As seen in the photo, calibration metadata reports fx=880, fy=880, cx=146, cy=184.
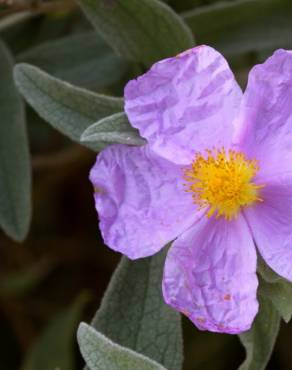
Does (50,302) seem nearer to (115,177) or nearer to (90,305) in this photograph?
(90,305)

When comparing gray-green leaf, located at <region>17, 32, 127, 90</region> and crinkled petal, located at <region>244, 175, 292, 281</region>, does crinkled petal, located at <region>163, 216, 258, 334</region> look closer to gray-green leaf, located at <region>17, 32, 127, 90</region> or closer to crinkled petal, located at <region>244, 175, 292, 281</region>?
crinkled petal, located at <region>244, 175, 292, 281</region>

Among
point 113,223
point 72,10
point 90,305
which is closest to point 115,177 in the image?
point 113,223

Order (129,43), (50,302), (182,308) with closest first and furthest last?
(182,308)
(129,43)
(50,302)

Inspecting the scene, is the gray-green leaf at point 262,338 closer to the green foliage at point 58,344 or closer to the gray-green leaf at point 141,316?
the gray-green leaf at point 141,316

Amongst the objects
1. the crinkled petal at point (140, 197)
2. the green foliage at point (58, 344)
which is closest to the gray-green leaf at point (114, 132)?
the crinkled petal at point (140, 197)

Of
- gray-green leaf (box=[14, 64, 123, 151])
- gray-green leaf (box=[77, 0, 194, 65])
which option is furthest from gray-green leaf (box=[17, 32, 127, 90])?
gray-green leaf (box=[14, 64, 123, 151])

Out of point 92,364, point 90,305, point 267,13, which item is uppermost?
point 267,13

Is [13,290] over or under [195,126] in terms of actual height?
under

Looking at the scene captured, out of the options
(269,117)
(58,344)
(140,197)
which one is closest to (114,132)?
(140,197)
